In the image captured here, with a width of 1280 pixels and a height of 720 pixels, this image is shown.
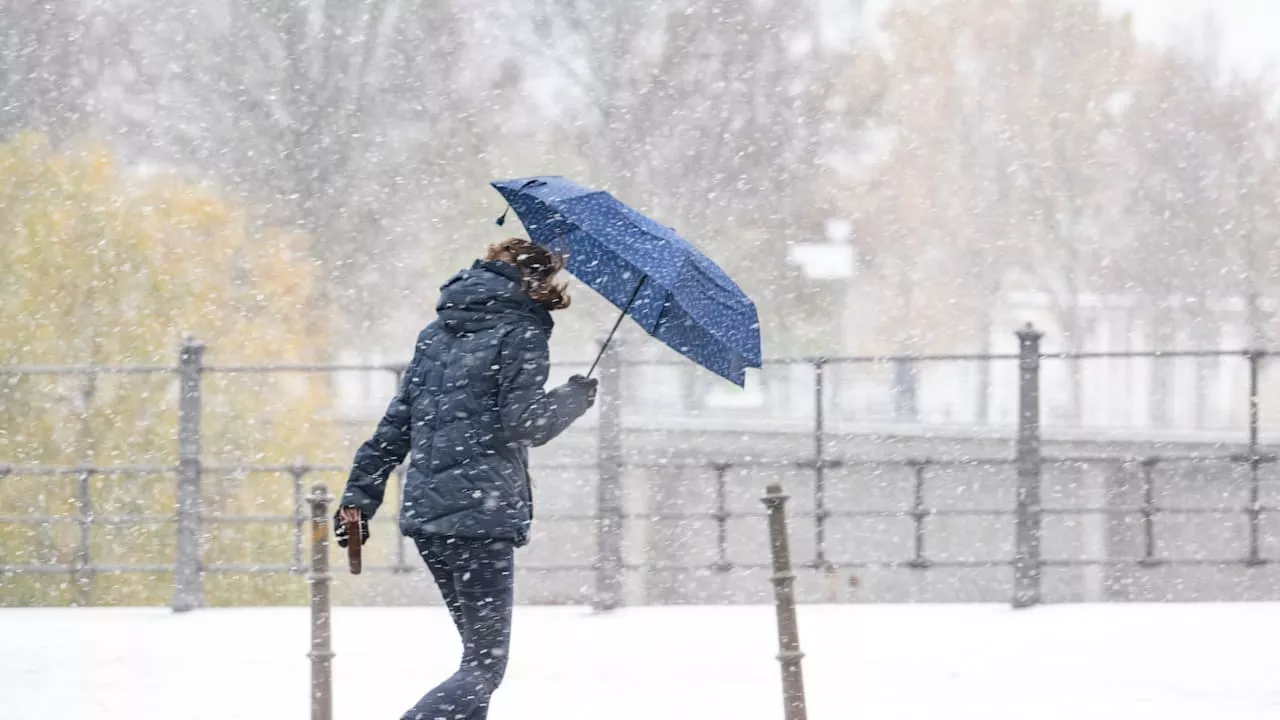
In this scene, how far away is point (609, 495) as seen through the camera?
899cm

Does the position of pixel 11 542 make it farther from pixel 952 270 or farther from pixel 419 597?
pixel 952 270

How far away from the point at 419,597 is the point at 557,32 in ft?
35.5

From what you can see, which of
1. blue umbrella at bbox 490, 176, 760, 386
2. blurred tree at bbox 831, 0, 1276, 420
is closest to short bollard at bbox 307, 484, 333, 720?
blue umbrella at bbox 490, 176, 760, 386

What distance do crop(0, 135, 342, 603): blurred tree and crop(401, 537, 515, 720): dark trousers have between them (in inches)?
574

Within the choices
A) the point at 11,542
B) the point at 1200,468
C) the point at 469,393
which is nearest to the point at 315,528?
the point at 469,393

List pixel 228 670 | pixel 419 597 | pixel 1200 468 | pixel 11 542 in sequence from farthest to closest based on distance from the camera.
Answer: pixel 419 597 < pixel 1200 468 < pixel 11 542 < pixel 228 670

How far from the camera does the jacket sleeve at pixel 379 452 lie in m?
4.48

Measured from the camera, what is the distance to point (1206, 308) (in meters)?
36.2

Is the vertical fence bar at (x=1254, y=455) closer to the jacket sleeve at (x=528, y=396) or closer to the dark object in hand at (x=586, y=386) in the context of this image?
the dark object in hand at (x=586, y=386)

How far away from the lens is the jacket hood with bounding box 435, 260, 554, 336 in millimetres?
4340

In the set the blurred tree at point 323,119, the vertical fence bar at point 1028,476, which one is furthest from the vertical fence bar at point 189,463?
the blurred tree at point 323,119

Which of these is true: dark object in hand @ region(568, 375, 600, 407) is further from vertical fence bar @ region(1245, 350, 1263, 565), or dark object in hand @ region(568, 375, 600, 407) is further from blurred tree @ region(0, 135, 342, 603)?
blurred tree @ region(0, 135, 342, 603)

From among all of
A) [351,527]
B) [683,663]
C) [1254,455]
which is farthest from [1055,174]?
[351,527]

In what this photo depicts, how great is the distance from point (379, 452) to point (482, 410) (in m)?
0.37
